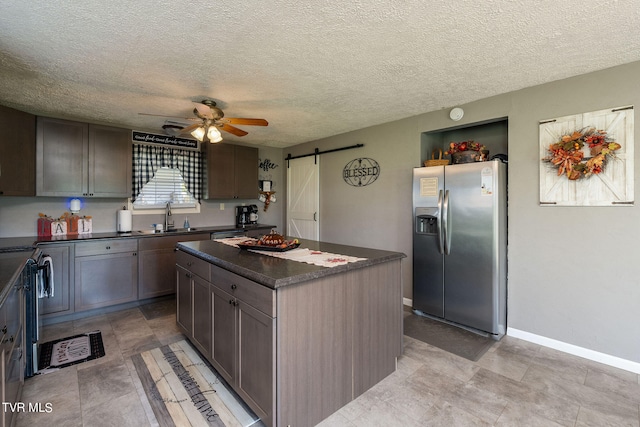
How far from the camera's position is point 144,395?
206 cm

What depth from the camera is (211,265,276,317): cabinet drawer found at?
5.27ft

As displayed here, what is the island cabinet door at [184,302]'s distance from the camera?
2641mm

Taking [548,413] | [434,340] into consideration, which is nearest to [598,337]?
[548,413]

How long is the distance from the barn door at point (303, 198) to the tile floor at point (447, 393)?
2982mm

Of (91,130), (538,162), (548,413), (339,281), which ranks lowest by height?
(548,413)

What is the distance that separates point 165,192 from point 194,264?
8.28 ft

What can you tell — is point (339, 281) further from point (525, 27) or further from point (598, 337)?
point (598, 337)

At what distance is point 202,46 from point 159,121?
2274 mm

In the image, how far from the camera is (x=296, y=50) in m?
2.18

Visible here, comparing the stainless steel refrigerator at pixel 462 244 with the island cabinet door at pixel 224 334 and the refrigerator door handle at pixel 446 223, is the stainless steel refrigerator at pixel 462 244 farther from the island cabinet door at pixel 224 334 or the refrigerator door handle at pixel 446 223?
the island cabinet door at pixel 224 334

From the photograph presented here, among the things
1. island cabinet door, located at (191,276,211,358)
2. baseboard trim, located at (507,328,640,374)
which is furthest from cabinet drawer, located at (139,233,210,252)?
baseboard trim, located at (507,328,640,374)

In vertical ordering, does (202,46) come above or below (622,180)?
above

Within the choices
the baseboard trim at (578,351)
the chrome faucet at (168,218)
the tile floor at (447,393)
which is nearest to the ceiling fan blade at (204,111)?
the chrome faucet at (168,218)

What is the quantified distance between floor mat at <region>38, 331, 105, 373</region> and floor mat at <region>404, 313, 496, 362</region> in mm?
3009
